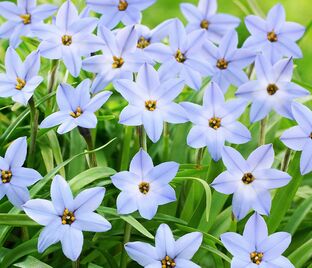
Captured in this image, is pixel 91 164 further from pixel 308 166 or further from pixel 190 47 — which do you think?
pixel 308 166

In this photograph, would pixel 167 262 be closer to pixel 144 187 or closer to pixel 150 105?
pixel 144 187

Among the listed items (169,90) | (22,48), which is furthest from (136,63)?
(22,48)

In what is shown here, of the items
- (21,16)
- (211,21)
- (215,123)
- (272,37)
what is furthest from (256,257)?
(21,16)

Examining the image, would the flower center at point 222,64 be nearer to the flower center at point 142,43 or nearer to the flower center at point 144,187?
the flower center at point 142,43

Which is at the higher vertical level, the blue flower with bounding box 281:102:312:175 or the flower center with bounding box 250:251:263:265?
the blue flower with bounding box 281:102:312:175

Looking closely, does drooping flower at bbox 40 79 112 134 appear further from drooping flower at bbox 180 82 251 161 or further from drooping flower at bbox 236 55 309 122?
drooping flower at bbox 236 55 309 122

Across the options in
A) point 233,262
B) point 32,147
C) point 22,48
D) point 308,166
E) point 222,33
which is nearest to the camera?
point 233,262

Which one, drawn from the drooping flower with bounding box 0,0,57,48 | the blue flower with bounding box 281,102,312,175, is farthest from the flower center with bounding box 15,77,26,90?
the blue flower with bounding box 281,102,312,175

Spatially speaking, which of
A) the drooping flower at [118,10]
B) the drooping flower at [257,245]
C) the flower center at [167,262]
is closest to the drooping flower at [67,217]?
the flower center at [167,262]
